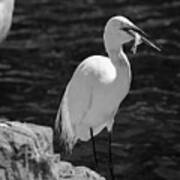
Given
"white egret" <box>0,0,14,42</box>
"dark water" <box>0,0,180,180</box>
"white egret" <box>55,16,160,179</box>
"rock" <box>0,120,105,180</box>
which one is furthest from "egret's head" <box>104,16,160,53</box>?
"dark water" <box>0,0,180,180</box>

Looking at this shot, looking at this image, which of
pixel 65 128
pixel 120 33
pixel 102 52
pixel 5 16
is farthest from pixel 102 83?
pixel 102 52

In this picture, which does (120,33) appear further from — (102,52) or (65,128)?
(102,52)

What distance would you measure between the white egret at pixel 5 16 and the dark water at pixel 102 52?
2663 mm

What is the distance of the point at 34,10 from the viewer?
13.9 meters

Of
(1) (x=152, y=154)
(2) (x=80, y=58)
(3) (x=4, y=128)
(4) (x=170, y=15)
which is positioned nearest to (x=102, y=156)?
(1) (x=152, y=154)

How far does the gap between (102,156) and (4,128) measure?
3.51m

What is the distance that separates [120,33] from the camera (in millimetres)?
6758

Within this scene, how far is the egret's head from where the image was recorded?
6738mm

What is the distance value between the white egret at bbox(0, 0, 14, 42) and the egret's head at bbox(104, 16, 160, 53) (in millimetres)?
785

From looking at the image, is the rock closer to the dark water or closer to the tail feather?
the tail feather

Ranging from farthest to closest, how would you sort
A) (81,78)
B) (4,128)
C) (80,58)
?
(80,58) → (81,78) → (4,128)

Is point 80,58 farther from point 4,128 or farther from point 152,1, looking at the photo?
point 4,128

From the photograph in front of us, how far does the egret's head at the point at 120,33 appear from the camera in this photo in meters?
6.74

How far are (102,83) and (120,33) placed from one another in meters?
0.49
